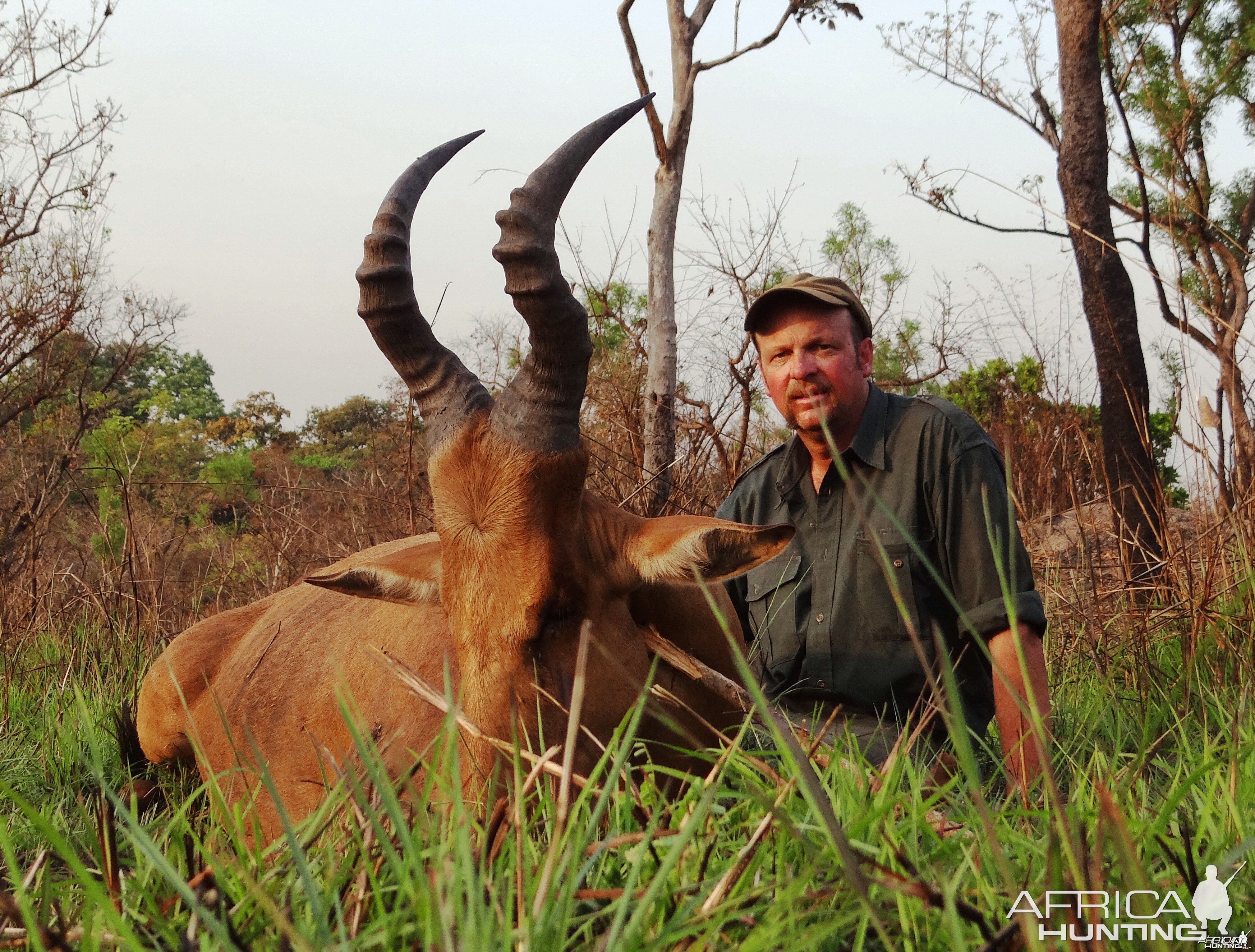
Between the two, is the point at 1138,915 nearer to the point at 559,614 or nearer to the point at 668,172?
the point at 559,614

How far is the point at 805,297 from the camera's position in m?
4.41

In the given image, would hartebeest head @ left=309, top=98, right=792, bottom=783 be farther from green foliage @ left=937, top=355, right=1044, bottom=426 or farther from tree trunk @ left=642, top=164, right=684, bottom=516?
green foliage @ left=937, top=355, right=1044, bottom=426

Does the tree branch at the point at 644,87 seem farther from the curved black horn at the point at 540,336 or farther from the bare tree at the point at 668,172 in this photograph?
the curved black horn at the point at 540,336

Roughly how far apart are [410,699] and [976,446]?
96.8 inches

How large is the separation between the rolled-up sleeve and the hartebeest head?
1.15 m

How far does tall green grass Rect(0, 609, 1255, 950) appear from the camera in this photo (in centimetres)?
116

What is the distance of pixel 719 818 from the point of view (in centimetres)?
185

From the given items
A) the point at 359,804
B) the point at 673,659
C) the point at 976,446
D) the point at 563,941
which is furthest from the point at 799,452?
the point at 563,941

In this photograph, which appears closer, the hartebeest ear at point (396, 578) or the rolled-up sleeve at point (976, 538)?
the hartebeest ear at point (396, 578)

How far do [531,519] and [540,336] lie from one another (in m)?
0.62

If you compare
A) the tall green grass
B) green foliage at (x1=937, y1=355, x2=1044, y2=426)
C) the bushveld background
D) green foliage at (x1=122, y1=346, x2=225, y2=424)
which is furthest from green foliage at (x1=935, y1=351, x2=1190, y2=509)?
green foliage at (x1=122, y1=346, x2=225, y2=424)

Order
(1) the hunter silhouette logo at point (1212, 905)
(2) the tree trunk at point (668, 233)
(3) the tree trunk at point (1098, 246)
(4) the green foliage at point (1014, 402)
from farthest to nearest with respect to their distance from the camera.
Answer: (4) the green foliage at point (1014, 402), (2) the tree trunk at point (668, 233), (3) the tree trunk at point (1098, 246), (1) the hunter silhouette logo at point (1212, 905)

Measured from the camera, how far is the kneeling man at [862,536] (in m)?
4.05

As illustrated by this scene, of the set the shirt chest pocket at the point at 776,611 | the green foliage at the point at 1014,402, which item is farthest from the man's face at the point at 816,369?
the green foliage at the point at 1014,402
